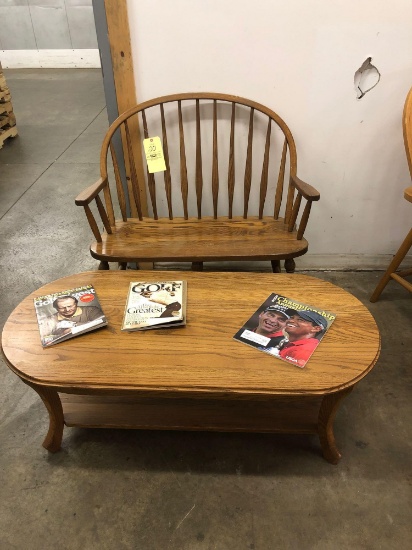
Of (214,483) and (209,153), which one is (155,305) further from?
(209,153)

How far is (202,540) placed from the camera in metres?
1.17

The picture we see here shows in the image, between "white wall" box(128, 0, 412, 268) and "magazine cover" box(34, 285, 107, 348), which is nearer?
"magazine cover" box(34, 285, 107, 348)

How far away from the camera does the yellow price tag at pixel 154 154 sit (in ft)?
5.98

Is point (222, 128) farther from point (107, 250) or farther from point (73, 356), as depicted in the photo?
point (73, 356)

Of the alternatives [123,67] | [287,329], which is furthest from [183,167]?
[287,329]

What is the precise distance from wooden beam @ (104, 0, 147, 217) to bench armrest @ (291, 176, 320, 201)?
73 cm

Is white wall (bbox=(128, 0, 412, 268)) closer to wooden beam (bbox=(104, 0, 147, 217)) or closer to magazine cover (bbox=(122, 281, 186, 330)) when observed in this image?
wooden beam (bbox=(104, 0, 147, 217))

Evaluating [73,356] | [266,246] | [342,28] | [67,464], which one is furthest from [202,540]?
[342,28]

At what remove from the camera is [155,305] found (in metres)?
1.32

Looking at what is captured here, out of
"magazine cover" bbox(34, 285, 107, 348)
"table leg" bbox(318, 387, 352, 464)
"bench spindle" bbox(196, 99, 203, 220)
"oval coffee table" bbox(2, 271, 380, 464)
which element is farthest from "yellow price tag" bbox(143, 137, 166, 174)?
"table leg" bbox(318, 387, 352, 464)

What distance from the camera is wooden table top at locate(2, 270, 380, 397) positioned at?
1086 mm

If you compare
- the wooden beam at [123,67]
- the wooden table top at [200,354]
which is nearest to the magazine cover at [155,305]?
the wooden table top at [200,354]

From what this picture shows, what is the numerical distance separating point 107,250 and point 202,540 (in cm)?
106

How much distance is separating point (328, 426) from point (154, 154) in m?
1.29
